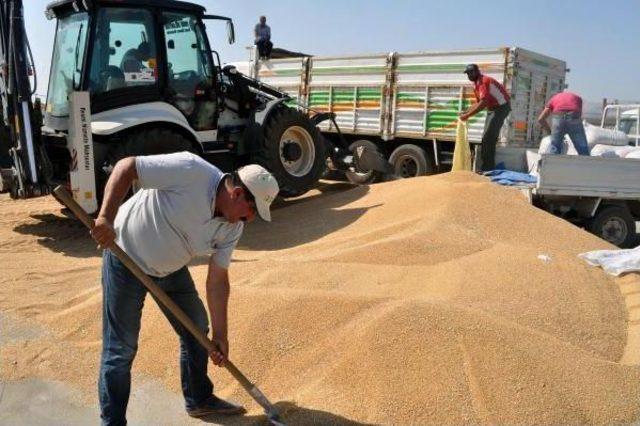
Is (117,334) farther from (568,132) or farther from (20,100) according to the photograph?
(568,132)

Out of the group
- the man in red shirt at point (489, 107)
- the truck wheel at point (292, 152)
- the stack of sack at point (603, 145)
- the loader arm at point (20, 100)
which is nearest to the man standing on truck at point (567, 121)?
the stack of sack at point (603, 145)

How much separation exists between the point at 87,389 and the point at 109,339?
824 millimetres

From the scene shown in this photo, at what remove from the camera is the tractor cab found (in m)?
6.68

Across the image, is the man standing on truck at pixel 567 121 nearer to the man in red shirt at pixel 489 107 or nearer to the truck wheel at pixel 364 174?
the man in red shirt at pixel 489 107

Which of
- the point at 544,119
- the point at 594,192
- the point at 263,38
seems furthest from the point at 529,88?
the point at 263,38

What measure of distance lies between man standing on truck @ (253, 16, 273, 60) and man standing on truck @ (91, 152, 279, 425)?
33.0 ft

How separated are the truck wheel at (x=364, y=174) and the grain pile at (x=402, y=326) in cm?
382

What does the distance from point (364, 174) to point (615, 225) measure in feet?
12.9

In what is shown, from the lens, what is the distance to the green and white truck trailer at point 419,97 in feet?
30.3

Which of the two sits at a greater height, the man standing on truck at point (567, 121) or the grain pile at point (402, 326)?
the man standing on truck at point (567, 121)

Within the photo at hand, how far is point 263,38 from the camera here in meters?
12.7

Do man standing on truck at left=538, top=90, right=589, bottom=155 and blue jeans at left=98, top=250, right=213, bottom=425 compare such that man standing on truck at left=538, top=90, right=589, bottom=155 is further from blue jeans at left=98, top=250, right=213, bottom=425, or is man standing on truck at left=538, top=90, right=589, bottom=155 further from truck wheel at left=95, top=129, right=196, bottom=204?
blue jeans at left=98, top=250, right=213, bottom=425

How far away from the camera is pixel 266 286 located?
474cm

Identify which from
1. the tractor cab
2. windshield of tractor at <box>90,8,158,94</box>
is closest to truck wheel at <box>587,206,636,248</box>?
the tractor cab
